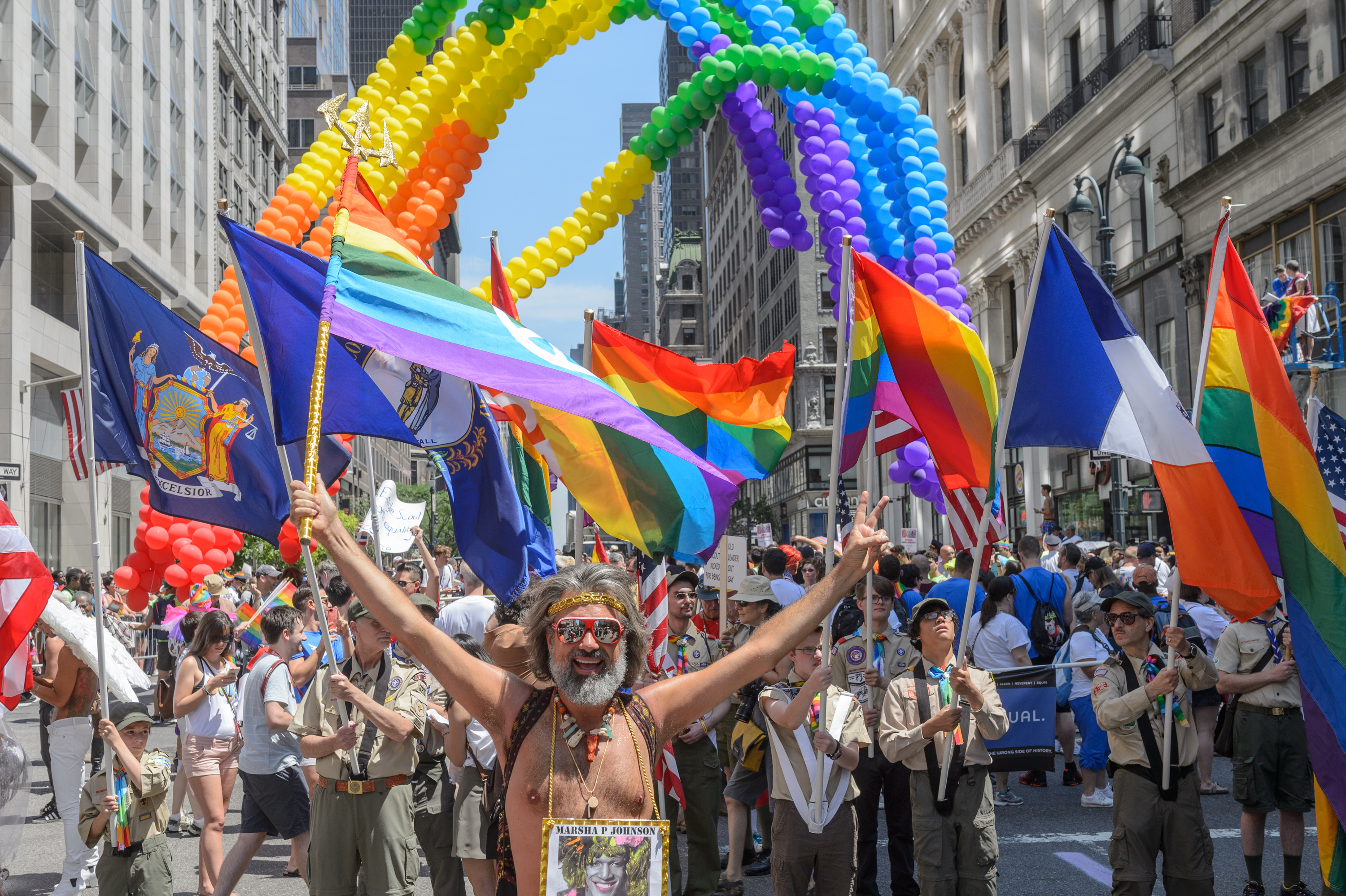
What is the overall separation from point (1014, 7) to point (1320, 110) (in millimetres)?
17744

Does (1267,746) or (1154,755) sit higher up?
(1154,755)

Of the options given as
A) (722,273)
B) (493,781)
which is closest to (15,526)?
(493,781)

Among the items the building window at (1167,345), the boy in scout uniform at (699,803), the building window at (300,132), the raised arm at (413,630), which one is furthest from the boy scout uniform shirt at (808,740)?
the building window at (300,132)

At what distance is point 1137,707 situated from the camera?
21.2ft

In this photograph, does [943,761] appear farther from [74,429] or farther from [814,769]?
[74,429]

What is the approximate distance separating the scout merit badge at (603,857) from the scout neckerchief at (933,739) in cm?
293

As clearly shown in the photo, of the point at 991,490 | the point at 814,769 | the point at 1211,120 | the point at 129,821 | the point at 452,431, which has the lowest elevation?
the point at 129,821

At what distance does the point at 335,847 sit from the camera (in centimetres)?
631

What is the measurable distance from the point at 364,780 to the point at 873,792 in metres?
3.60

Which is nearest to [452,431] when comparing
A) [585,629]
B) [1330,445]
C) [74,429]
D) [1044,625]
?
[585,629]

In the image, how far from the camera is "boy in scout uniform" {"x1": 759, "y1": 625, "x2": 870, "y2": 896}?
6.50 meters

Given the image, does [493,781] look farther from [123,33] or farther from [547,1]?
[123,33]

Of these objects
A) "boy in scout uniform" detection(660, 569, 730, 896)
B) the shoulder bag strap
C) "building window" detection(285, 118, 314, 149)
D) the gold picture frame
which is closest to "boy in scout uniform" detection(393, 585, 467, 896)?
"boy in scout uniform" detection(660, 569, 730, 896)

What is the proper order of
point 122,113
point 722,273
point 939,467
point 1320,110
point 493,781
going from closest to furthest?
point 493,781 < point 939,467 < point 1320,110 < point 122,113 < point 722,273
